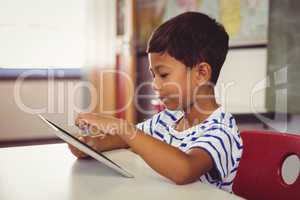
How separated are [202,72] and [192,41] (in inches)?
3.0

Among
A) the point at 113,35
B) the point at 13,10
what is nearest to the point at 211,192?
the point at 113,35

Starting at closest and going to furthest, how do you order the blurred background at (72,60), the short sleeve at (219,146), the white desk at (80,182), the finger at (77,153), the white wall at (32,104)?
1. the white desk at (80,182)
2. the short sleeve at (219,146)
3. the finger at (77,153)
4. the blurred background at (72,60)
5. the white wall at (32,104)

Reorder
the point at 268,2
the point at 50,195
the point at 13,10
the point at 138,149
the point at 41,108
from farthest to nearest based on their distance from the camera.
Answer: the point at 41,108 → the point at 13,10 → the point at 268,2 → the point at 138,149 → the point at 50,195

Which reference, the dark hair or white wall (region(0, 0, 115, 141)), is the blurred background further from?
the dark hair

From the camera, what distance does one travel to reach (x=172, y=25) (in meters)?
0.97

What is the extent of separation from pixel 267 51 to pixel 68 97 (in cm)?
188

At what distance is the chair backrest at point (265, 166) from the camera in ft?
2.62

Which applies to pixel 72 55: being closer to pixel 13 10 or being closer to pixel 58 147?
pixel 13 10

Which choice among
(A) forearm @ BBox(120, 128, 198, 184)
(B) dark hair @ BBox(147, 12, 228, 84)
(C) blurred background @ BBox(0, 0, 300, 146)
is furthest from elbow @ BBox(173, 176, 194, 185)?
(C) blurred background @ BBox(0, 0, 300, 146)

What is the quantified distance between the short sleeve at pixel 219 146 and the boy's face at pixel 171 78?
0.14 meters

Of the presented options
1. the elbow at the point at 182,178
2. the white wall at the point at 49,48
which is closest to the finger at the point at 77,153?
the elbow at the point at 182,178

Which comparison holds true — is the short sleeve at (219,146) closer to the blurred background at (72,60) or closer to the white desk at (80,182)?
the white desk at (80,182)

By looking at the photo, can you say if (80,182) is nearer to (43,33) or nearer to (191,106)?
(191,106)

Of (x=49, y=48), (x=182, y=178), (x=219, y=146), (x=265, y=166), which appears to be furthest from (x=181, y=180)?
(x=49, y=48)
